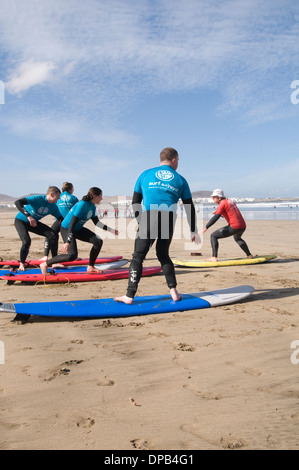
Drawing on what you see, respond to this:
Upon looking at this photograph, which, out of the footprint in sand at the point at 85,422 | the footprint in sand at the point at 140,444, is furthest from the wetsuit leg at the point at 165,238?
the footprint in sand at the point at 140,444

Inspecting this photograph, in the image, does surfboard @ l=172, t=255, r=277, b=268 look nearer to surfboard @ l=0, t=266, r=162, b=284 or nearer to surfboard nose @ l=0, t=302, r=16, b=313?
surfboard @ l=0, t=266, r=162, b=284

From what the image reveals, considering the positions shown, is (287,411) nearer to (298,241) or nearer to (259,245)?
(259,245)

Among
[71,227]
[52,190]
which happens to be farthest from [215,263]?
[52,190]

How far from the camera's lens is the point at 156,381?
8.81ft

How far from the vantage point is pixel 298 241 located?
13.5 m

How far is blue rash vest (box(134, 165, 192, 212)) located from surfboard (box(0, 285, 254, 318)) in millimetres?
1267

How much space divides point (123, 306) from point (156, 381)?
1.87 m

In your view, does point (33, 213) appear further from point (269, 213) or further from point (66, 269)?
point (269, 213)

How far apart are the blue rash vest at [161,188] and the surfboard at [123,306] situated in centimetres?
127

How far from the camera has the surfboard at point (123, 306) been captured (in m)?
4.15
